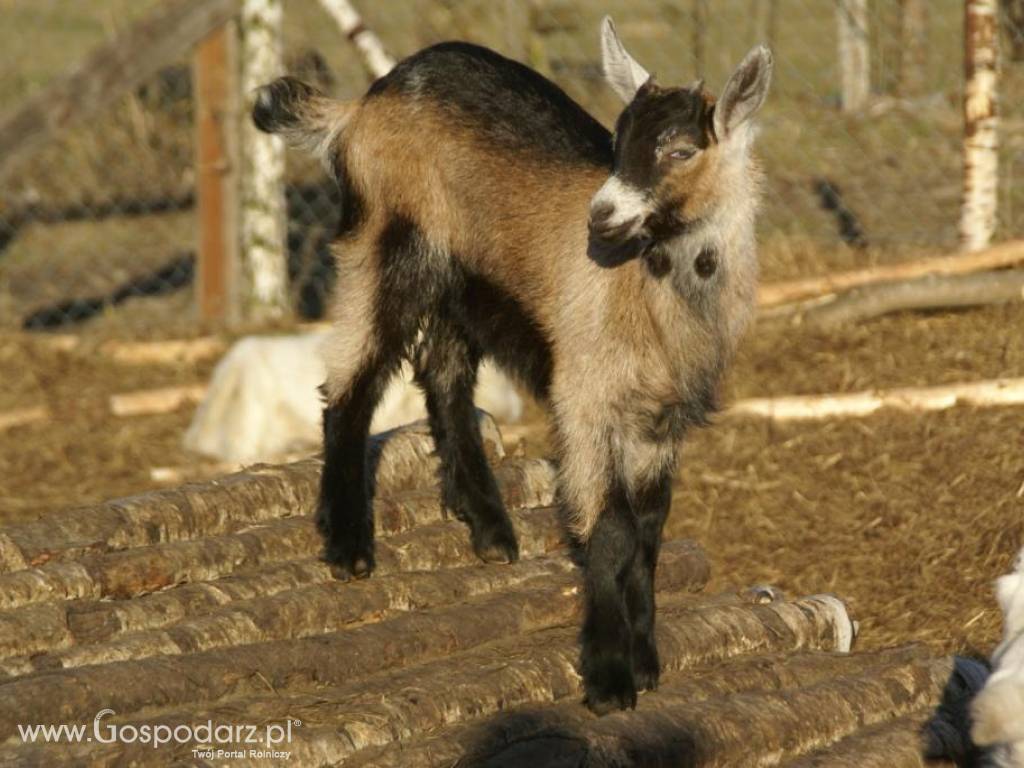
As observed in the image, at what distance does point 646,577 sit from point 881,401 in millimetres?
Result: 2759

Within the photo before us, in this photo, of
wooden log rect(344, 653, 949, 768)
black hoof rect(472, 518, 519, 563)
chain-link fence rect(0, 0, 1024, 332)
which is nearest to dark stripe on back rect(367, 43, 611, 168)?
black hoof rect(472, 518, 519, 563)

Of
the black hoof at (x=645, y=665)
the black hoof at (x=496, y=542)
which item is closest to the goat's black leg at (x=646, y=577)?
the black hoof at (x=645, y=665)

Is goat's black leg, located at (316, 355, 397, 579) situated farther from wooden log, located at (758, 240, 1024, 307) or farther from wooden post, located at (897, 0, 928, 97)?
wooden post, located at (897, 0, 928, 97)

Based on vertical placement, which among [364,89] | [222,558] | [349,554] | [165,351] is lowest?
[165,351]

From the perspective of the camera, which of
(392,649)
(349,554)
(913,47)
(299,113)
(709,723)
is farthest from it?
(913,47)

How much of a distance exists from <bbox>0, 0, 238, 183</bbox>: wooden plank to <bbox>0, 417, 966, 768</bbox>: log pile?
4468 millimetres

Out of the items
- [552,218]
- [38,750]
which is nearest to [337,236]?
[552,218]

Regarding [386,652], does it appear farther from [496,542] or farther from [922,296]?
[922,296]

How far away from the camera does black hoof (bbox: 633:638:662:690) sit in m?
4.71

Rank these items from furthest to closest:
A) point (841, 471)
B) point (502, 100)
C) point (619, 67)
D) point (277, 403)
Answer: point (277, 403) → point (841, 471) → point (502, 100) → point (619, 67)

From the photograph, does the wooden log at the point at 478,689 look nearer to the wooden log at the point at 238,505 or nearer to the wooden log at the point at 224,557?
the wooden log at the point at 224,557

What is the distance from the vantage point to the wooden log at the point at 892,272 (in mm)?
8266

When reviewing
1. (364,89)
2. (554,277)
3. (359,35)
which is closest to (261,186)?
(359,35)

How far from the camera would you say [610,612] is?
4.66 m
